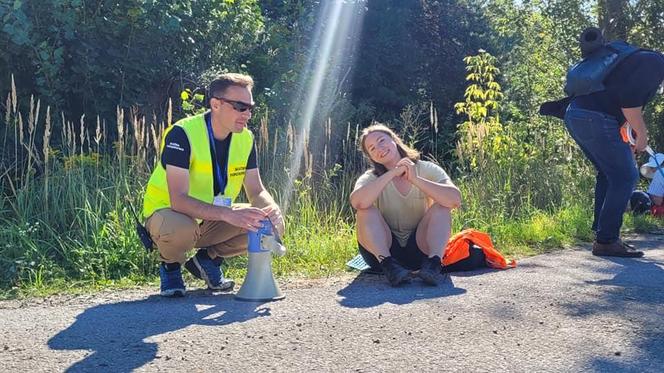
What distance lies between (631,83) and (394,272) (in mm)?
2610

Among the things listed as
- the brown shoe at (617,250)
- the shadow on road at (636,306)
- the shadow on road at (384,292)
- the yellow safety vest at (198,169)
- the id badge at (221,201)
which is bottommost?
the shadow on road at (384,292)

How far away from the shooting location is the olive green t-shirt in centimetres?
605

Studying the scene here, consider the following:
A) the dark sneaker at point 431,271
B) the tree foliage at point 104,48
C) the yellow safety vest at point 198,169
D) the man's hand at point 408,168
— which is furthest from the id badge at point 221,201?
the tree foliage at point 104,48

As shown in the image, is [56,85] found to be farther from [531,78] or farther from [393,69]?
[393,69]

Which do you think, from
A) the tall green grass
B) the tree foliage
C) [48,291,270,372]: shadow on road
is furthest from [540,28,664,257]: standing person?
the tree foliage

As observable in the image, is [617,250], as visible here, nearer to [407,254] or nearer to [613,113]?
[613,113]

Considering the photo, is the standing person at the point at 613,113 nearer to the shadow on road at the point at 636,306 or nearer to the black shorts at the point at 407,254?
the shadow on road at the point at 636,306

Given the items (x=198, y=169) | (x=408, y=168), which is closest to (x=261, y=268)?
(x=198, y=169)

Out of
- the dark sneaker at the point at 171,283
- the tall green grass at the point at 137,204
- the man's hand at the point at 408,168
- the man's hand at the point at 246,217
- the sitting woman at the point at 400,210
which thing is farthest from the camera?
the tall green grass at the point at 137,204

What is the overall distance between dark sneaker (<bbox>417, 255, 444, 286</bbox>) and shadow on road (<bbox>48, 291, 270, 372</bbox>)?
3.79ft

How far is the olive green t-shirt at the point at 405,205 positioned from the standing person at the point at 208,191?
3.02 ft

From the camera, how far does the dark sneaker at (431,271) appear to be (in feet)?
18.1

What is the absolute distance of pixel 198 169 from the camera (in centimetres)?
539

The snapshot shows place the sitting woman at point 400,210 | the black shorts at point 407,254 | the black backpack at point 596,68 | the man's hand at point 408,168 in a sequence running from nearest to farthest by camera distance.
Result: the sitting woman at point 400,210
the man's hand at point 408,168
the black shorts at point 407,254
the black backpack at point 596,68
